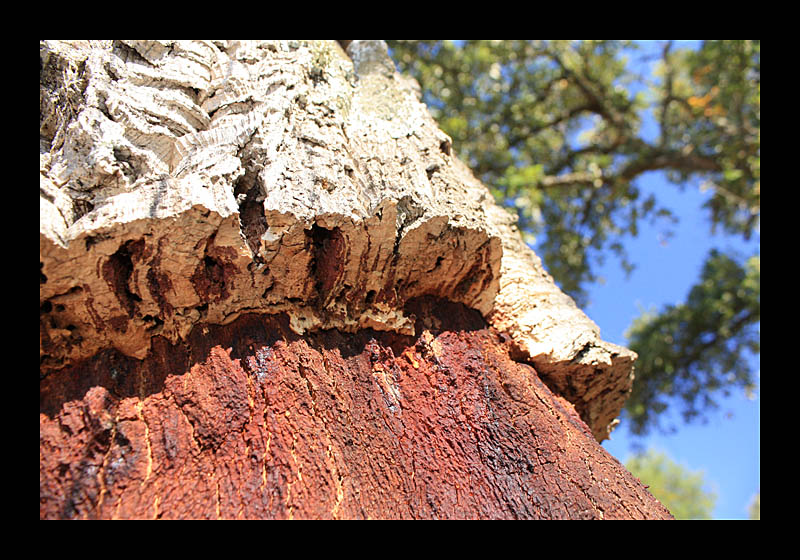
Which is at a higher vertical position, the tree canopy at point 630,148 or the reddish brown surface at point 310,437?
the tree canopy at point 630,148

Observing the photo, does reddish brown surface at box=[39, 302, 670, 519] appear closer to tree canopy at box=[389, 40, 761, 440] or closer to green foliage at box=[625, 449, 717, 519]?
tree canopy at box=[389, 40, 761, 440]

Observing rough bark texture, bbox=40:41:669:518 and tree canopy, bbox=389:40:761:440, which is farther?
tree canopy, bbox=389:40:761:440

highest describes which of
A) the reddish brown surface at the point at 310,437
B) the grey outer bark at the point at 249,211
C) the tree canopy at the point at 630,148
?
the tree canopy at the point at 630,148

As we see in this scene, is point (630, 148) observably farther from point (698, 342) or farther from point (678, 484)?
point (678, 484)

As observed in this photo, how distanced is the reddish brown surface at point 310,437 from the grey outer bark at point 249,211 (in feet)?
0.39

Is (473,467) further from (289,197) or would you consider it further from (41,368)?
A: (41,368)

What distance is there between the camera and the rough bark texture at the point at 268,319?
175 centimetres

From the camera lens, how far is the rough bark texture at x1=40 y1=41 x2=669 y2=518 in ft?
5.74

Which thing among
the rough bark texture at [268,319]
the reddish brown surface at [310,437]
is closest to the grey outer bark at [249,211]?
the rough bark texture at [268,319]

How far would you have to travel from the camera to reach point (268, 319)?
2.09 meters

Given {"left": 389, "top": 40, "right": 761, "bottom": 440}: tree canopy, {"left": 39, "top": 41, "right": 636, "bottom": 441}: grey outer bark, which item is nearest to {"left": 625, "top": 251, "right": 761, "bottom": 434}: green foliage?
{"left": 389, "top": 40, "right": 761, "bottom": 440}: tree canopy

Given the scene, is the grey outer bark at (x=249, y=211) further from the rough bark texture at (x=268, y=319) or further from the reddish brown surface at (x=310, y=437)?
the reddish brown surface at (x=310, y=437)

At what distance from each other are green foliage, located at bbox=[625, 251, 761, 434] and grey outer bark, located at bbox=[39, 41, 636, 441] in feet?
19.6

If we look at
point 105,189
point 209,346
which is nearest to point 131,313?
point 209,346
